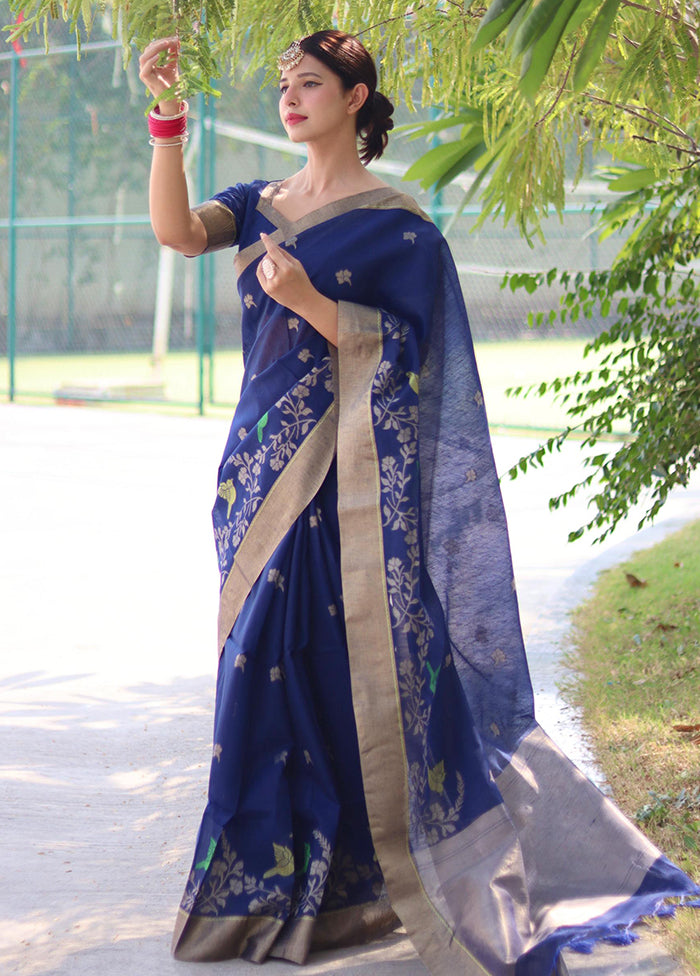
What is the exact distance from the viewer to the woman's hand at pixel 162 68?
2.27 m

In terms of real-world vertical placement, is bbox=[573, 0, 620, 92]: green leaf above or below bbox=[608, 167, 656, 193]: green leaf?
above

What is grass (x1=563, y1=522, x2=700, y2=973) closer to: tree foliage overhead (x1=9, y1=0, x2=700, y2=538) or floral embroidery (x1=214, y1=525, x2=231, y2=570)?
tree foliage overhead (x1=9, y1=0, x2=700, y2=538)

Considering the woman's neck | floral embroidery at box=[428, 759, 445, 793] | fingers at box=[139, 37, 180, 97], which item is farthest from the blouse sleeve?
floral embroidery at box=[428, 759, 445, 793]

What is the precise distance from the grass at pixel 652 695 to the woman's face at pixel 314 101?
1663 mm

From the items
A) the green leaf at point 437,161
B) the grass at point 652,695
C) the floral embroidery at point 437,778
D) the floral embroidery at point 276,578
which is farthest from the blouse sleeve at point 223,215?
the grass at point 652,695

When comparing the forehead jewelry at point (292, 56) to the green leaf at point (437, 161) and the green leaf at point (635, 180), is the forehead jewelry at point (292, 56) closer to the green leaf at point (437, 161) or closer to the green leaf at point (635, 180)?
the green leaf at point (437, 161)

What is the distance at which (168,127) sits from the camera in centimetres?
239

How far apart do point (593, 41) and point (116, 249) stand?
21.9 meters

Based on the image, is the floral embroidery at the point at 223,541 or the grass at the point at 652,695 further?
the grass at the point at 652,695

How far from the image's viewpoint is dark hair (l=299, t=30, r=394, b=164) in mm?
2428

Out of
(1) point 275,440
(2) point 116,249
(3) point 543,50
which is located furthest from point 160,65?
(2) point 116,249

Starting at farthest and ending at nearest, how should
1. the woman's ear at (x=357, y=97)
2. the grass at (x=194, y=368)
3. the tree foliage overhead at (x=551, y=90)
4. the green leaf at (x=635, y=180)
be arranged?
the grass at (x=194, y=368) → the green leaf at (x=635, y=180) → the woman's ear at (x=357, y=97) → the tree foliage overhead at (x=551, y=90)

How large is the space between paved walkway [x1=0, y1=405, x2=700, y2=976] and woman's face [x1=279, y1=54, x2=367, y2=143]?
1591 millimetres

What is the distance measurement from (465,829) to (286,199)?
50.0 inches
